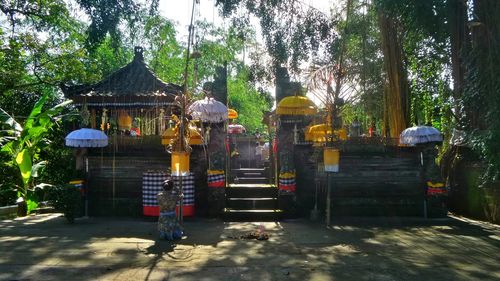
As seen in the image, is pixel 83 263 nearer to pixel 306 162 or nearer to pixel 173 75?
pixel 306 162

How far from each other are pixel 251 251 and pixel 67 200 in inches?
195

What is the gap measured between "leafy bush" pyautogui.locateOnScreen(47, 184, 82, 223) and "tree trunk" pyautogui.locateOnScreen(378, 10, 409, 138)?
921 centimetres

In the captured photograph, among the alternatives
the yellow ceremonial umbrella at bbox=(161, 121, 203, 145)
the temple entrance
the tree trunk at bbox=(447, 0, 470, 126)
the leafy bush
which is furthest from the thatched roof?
the tree trunk at bbox=(447, 0, 470, 126)

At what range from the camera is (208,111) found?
9.89 meters

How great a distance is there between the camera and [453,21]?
9344 mm

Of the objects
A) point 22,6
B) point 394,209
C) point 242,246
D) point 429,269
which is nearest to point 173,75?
point 22,6

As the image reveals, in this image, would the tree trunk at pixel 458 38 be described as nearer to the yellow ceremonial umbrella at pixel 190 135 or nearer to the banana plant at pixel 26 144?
the yellow ceremonial umbrella at pixel 190 135

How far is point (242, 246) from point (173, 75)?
2449cm

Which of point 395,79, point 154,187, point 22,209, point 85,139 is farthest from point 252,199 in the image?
point 22,209

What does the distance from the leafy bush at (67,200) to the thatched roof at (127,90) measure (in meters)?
2.63

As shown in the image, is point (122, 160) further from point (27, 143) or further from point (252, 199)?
point (252, 199)

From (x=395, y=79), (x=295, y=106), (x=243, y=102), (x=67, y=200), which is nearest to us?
(x=67, y=200)

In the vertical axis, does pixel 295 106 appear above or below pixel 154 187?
above

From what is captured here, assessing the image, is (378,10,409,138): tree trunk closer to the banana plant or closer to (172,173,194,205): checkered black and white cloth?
(172,173,194,205): checkered black and white cloth
